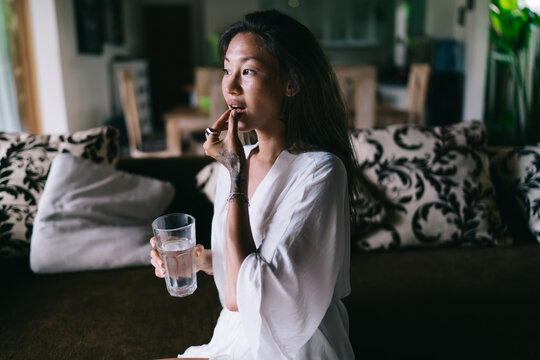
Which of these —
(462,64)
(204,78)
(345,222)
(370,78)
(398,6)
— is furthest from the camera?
(398,6)

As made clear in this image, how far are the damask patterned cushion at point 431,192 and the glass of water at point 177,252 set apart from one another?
874 mm

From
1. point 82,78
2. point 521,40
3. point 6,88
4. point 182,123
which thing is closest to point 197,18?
point 82,78

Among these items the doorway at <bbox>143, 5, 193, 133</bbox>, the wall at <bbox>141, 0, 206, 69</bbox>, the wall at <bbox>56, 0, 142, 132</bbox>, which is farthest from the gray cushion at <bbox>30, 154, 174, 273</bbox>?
the wall at <bbox>141, 0, 206, 69</bbox>

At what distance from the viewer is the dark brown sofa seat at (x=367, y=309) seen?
1.15 m

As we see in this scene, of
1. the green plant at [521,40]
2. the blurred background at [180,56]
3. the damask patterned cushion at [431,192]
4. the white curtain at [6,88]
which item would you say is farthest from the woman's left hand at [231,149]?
the white curtain at [6,88]

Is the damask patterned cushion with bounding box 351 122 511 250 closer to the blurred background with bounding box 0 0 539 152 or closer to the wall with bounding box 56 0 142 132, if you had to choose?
the blurred background with bounding box 0 0 539 152

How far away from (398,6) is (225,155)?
7851 millimetres

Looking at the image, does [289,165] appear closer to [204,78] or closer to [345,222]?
[345,222]

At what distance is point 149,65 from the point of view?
354 inches

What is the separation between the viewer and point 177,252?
0.93 m

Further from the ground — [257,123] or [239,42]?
[239,42]

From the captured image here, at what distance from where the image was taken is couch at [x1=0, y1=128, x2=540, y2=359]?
115cm

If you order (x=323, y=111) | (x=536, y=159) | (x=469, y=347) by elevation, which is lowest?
(x=469, y=347)

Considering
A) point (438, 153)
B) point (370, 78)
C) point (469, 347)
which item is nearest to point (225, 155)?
point (469, 347)
